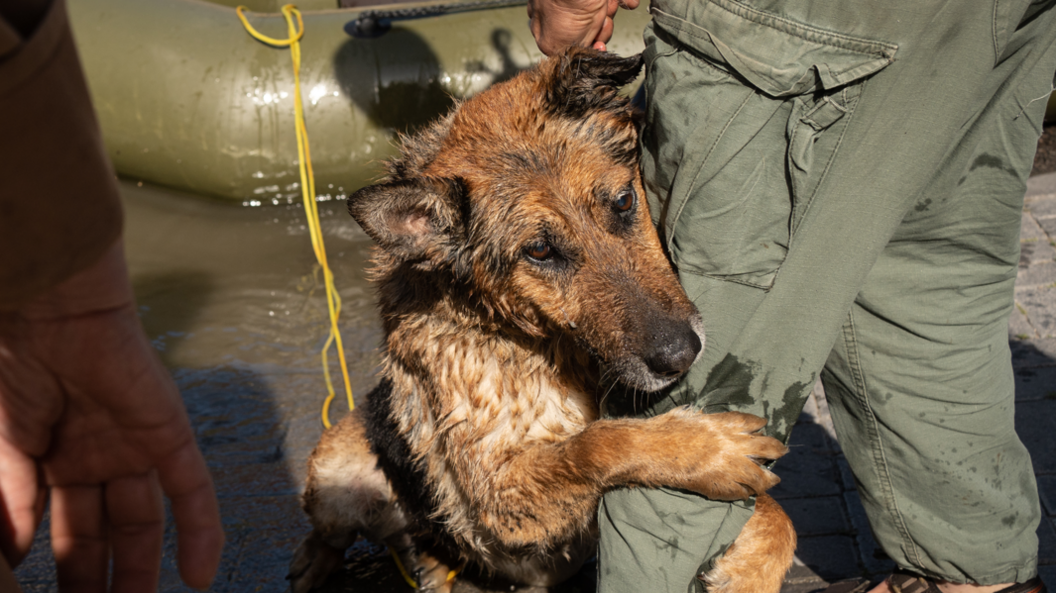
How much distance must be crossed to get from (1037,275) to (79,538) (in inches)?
219

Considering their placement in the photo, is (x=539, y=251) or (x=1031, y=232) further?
(x=1031, y=232)

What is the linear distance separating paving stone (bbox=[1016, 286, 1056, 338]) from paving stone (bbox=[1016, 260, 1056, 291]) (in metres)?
0.05

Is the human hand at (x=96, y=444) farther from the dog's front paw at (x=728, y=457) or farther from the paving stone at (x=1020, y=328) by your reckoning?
the paving stone at (x=1020, y=328)

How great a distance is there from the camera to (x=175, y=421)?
1633mm

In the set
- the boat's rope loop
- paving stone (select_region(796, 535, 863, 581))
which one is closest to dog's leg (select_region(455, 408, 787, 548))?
paving stone (select_region(796, 535, 863, 581))

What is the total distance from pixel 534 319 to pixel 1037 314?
3627 millimetres

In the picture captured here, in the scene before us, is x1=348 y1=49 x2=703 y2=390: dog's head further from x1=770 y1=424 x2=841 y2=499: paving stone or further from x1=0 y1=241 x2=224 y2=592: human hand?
x1=770 y1=424 x2=841 y2=499: paving stone

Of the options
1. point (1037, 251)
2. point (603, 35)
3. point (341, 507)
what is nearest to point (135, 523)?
point (341, 507)

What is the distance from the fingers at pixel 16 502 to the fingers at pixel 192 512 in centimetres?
25

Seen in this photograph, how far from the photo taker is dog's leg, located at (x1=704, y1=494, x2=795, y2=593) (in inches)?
109

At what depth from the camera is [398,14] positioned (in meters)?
7.22

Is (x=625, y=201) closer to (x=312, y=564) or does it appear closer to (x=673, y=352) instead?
(x=673, y=352)

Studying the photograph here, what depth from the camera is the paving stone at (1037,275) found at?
5.03 meters

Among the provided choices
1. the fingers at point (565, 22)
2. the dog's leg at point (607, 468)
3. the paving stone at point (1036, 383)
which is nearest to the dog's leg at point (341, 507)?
the dog's leg at point (607, 468)
